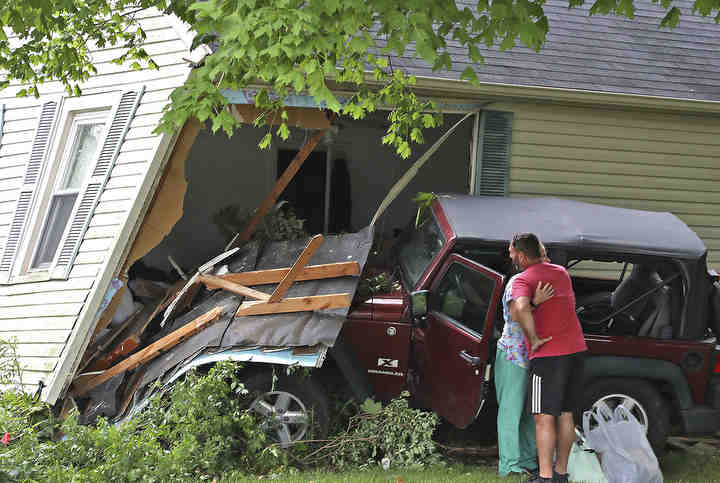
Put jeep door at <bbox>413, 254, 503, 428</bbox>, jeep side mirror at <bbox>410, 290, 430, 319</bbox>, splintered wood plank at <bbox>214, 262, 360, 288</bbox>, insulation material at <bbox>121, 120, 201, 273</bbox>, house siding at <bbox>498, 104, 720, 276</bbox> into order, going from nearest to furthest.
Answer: jeep door at <bbox>413, 254, 503, 428</bbox>
jeep side mirror at <bbox>410, 290, 430, 319</bbox>
splintered wood plank at <bbox>214, 262, 360, 288</bbox>
insulation material at <bbox>121, 120, 201, 273</bbox>
house siding at <bbox>498, 104, 720, 276</bbox>

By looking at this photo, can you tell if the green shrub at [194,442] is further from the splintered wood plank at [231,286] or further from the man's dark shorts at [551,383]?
the man's dark shorts at [551,383]

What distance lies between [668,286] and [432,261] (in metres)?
1.93

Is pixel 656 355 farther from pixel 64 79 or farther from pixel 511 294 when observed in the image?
pixel 64 79

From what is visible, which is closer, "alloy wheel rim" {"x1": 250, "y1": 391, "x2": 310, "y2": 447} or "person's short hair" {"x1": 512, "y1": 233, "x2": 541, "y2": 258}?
"person's short hair" {"x1": 512, "y1": 233, "x2": 541, "y2": 258}

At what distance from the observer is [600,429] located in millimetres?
4992

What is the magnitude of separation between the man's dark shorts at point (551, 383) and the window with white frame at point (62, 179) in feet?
14.9

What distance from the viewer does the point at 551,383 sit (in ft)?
15.4

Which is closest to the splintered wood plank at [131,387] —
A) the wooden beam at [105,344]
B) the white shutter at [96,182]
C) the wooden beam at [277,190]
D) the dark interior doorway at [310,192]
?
the wooden beam at [105,344]

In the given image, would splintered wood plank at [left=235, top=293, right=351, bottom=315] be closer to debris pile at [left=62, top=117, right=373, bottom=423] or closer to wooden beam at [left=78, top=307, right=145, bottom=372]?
debris pile at [left=62, top=117, right=373, bottom=423]

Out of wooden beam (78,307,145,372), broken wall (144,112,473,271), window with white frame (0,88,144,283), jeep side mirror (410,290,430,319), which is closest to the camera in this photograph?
jeep side mirror (410,290,430,319)

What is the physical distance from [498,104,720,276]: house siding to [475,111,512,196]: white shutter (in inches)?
4.3

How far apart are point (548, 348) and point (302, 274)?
2150mm

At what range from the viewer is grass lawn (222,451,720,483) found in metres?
4.81

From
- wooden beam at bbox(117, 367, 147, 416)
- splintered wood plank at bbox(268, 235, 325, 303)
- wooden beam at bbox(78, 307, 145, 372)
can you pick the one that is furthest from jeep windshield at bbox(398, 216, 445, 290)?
wooden beam at bbox(78, 307, 145, 372)
